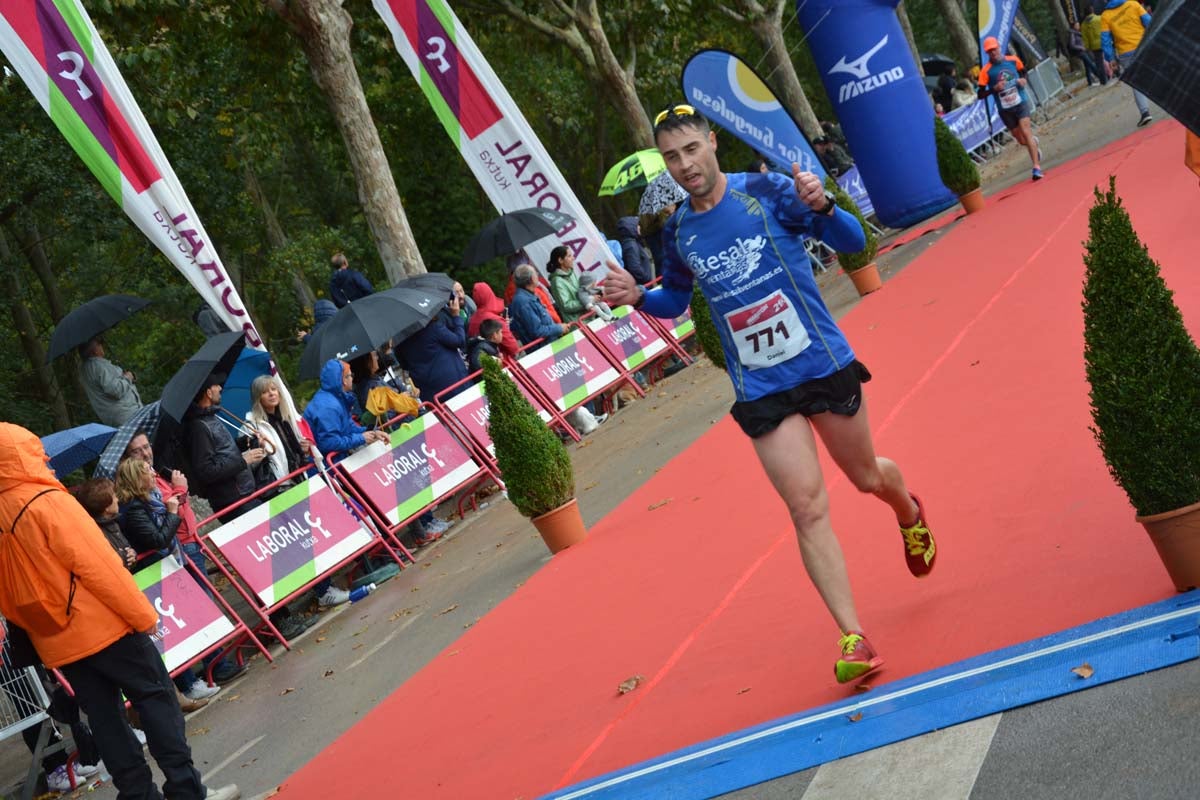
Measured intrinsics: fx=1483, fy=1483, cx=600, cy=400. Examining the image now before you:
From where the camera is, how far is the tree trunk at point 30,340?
2708 cm

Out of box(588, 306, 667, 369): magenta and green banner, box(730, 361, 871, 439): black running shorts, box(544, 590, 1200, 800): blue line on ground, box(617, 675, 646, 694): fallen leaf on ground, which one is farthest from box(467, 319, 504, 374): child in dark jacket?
box(544, 590, 1200, 800): blue line on ground

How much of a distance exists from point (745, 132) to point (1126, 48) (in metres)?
7.76

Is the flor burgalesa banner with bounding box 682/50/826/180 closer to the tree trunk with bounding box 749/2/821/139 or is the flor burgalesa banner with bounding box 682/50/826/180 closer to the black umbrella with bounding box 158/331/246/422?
the black umbrella with bounding box 158/331/246/422

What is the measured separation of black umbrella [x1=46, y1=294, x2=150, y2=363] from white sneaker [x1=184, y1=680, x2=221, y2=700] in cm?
505

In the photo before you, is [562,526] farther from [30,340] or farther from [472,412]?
[30,340]

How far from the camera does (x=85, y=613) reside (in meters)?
7.54

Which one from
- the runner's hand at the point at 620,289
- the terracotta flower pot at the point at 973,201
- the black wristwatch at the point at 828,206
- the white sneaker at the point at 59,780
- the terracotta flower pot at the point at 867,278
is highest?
the runner's hand at the point at 620,289

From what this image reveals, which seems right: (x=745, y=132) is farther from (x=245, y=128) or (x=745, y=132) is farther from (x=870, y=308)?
(x=245, y=128)

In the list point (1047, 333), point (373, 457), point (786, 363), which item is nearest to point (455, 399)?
point (373, 457)

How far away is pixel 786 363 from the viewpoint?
5.86 metres

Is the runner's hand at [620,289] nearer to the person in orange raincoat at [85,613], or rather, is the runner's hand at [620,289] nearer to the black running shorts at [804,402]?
the black running shorts at [804,402]

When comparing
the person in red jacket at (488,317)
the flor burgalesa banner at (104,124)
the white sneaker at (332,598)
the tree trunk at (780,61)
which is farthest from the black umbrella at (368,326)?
the tree trunk at (780,61)

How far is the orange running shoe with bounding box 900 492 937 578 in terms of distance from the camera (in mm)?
6473

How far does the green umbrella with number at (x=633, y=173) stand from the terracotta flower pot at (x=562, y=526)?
13.7 m
